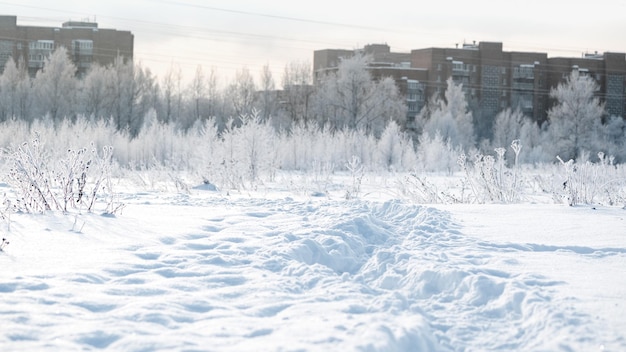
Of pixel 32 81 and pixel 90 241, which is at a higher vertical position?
pixel 32 81

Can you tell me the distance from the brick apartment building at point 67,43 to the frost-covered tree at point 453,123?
104 feet

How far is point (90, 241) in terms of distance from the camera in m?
6.28

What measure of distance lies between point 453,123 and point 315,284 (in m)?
37.8

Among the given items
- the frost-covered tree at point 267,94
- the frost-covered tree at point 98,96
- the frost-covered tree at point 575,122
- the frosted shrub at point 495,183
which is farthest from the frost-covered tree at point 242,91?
the frosted shrub at point 495,183

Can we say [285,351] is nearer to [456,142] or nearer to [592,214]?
[592,214]

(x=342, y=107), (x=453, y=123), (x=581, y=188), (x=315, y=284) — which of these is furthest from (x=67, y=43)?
(x=315, y=284)

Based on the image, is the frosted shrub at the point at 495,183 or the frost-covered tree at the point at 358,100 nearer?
the frosted shrub at the point at 495,183

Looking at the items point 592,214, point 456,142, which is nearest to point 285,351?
point 592,214

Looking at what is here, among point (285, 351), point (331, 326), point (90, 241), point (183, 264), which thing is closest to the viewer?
point (285, 351)

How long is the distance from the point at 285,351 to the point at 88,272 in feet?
6.60

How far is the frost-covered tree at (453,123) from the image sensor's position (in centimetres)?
4112

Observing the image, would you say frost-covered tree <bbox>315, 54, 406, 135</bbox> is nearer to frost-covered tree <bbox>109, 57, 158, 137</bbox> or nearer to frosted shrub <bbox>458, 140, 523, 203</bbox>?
frost-covered tree <bbox>109, 57, 158, 137</bbox>

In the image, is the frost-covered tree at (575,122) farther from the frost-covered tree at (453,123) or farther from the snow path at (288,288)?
the snow path at (288,288)

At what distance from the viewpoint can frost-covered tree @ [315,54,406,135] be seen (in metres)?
44.2
